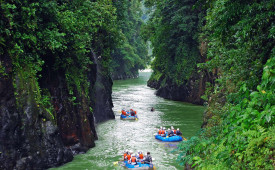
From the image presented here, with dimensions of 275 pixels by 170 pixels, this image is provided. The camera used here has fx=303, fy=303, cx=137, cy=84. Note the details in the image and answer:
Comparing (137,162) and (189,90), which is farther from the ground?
(189,90)

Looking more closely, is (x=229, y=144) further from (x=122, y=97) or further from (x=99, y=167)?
(x=122, y=97)

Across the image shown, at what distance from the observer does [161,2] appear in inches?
1357

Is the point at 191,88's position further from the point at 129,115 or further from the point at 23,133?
the point at 23,133

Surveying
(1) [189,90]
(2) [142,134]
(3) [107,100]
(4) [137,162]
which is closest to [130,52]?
(1) [189,90]

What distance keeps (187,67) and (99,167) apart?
22295 millimetres

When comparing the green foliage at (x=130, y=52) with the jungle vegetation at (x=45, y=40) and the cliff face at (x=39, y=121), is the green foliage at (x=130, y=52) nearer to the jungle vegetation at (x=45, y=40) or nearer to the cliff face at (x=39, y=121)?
the jungle vegetation at (x=45, y=40)

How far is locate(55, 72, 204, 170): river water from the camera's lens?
15.1 metres

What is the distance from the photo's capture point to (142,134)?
69.3 ft

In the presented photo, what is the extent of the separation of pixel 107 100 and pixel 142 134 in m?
6.82

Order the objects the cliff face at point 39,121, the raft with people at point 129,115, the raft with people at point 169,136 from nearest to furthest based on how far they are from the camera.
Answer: the cliff face at point 39,121 < the raft with people at point 169,136 < the raft with people at point 129,115

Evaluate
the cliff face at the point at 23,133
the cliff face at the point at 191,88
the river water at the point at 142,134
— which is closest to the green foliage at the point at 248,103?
the river water at the point at 142,134

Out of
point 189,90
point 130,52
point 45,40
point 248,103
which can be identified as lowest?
point 189,90

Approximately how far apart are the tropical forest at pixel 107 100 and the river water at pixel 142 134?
0.06 m

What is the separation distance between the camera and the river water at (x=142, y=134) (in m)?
15.1
